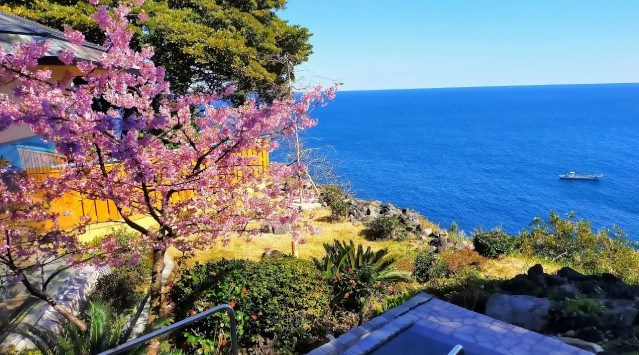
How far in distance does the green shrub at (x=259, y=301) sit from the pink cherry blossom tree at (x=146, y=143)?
490mm

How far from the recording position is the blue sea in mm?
43725

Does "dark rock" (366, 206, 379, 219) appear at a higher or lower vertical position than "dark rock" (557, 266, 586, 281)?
lower

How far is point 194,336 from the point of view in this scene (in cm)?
546

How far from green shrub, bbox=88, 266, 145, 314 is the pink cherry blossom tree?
0.67 m

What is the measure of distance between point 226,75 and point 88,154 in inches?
513

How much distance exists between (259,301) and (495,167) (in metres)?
65.7

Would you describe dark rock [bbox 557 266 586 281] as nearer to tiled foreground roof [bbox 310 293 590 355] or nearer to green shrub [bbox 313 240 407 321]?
tiled foreground roof [bbox 310 293 590 355]

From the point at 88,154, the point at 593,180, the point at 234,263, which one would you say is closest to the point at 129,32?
the point at 88,154

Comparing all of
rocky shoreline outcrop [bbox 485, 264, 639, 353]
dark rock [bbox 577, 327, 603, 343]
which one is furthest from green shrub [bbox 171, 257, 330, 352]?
dark rock [bbox 577, 327, 603, 343]

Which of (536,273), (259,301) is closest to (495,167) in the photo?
(536,273)

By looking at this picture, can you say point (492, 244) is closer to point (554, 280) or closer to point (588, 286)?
point (554, 280)

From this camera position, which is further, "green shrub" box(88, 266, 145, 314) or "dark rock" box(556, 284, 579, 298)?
"dark rock" box(556, 284, 579, 298)

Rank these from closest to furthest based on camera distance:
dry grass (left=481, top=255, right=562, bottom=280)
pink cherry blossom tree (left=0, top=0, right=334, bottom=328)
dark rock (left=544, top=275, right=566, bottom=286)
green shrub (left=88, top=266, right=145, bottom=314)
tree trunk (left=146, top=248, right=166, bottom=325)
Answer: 1. pink cherry blossom tree (left=0, top=0, right=334, bottom=328)
2. tree trunk (left=146, top=248, right=166, bottom=325)
3. green shrub (left=88, top=266, right=145, bottom=314)
4. dark rock (left=544, top=275, right=566, bottom=286)
5. dry grass (left=481, top=255, right=562, bottom=280)

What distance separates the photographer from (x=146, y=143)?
3.95 m
